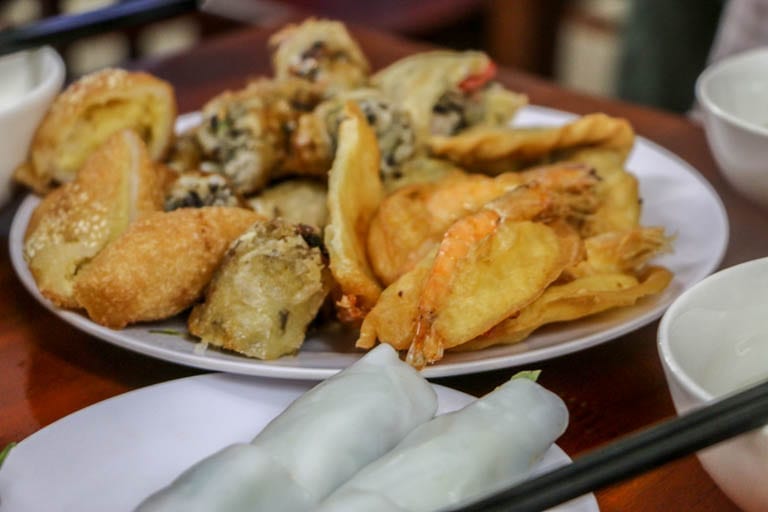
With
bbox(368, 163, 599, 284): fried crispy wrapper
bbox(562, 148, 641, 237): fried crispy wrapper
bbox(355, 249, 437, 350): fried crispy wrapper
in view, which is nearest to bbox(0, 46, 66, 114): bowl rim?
bbox(368, 163, 599, 284): fried crispy wrapper

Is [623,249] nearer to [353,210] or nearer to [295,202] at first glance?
[353,210]

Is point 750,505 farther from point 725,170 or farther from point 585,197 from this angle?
point 725,170

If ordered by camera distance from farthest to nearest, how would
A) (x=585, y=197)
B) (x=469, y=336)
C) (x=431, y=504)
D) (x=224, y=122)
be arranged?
(x=224, y=122) → (x=585, y=197) → (x=469, y=336) → (x=431, y=504)

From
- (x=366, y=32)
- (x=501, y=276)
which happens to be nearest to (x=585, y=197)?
(x=501, y=276)

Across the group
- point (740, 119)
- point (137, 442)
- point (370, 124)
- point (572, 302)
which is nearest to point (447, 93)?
point (370, 124)

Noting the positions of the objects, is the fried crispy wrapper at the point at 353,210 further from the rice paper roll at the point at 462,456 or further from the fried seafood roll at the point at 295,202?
the rice paper roll at the point at 462,456

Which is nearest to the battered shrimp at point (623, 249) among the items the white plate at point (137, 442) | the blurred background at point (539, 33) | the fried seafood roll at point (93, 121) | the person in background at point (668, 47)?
the white plate at point (137, 442)

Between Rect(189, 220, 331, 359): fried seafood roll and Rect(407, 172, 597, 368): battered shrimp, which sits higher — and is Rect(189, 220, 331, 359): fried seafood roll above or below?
below

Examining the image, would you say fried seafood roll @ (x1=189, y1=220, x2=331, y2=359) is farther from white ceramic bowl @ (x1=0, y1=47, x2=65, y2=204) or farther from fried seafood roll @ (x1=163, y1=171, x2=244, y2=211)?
white ceramic bowl @ (x1=0, y1=47, x2=65, y2=204)
